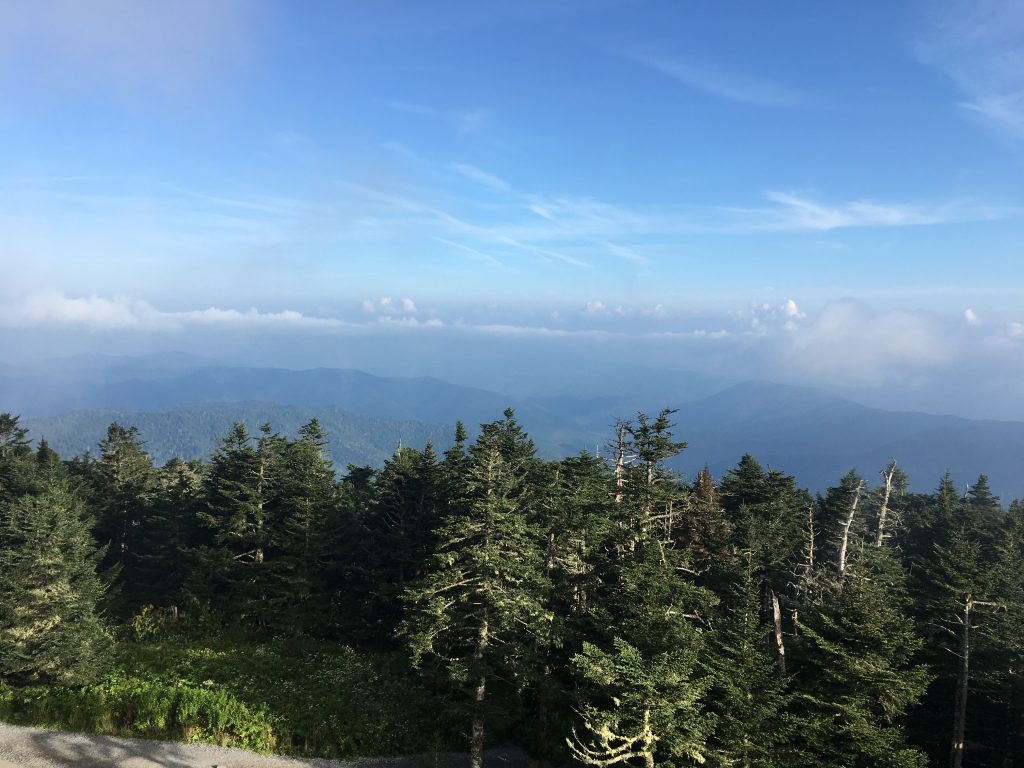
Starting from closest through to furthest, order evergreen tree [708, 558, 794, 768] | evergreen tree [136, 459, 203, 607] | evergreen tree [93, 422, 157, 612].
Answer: evergreen tree [708, 558, 794, 768] → evergreen tree [136, 459, 203, 607] → evergreen tree [93, 422, 157, 612]

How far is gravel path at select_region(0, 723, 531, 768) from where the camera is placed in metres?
23.7

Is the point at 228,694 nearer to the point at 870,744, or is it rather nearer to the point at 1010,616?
the point at 870,744

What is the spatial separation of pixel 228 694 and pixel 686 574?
2777 cm

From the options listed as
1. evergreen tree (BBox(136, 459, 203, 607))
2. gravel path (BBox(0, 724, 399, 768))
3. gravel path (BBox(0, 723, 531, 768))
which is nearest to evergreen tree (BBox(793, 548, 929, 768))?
gravel path (BBox(0, 723, 531, 768))

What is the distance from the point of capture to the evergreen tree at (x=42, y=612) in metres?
26.6

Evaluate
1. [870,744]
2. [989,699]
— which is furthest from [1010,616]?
[870,744]

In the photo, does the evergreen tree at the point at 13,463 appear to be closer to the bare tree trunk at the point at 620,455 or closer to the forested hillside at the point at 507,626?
the forested hillside at the point at 507,626

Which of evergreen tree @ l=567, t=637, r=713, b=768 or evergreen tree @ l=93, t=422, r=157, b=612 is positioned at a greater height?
evergreen tree @ l=567, t=637, r=713, b=768

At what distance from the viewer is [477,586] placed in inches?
917

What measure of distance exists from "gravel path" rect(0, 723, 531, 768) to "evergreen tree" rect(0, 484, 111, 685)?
8.49 ft

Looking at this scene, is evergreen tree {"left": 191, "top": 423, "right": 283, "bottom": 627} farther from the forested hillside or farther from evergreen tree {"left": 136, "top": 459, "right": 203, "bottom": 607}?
evergreen tree {"left": 136, "top": 459, "right": 203, "bottom": 607}

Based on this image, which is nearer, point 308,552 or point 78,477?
point 308,552

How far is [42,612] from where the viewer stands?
27141 mm

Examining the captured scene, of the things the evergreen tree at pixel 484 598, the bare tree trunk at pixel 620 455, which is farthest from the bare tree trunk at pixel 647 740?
the bare tree trunk at pixel 620 455
